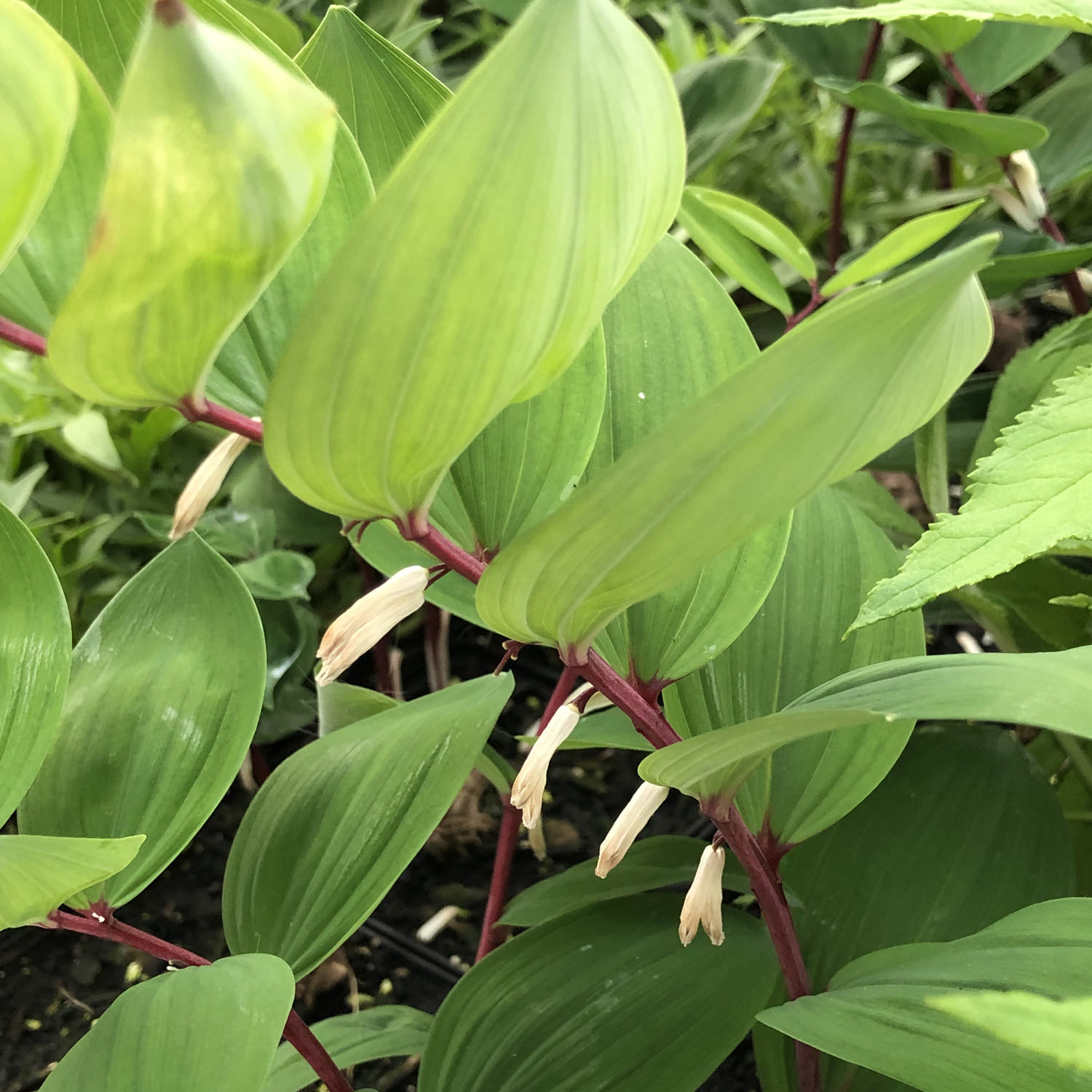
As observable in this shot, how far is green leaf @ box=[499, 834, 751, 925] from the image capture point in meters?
0.44

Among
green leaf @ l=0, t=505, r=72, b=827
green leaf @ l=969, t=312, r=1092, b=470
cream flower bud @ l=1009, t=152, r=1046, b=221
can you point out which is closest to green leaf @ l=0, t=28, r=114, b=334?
green leaf @ l=0, t=505, r=72, b=827

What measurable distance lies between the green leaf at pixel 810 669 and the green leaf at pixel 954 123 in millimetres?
262

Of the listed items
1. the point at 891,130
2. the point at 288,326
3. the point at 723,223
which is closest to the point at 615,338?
the point at 288,326

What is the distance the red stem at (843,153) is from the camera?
2.18 feet

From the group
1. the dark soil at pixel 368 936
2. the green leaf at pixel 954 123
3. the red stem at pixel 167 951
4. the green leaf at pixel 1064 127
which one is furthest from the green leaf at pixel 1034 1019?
the green leaf at pixel 1064 127

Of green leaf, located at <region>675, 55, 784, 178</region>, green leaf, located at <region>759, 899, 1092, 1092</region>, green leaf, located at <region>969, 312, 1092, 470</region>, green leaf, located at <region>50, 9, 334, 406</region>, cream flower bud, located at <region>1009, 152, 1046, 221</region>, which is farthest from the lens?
green leaf, located at <region>675, 55, 784, 178</region>

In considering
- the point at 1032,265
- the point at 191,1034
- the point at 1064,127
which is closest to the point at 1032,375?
the point at 1032,265

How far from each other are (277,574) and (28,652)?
0.31 m

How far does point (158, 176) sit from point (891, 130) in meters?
0.80

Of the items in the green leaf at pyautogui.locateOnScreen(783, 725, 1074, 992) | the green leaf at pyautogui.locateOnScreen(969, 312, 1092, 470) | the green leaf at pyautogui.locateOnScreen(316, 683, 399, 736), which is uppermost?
the green leaf at pyautogui.locateOnScreen(969, 312, 1092, 470)

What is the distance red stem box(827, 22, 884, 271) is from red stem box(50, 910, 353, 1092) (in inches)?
25.9

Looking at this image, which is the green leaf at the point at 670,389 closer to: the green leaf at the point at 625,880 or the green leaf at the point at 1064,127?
the green leaf at the point at 625,880

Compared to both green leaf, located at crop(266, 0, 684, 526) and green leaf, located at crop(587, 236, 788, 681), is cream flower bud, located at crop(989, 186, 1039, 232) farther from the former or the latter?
green leaf, located at crop(266, 0, 684, 526)

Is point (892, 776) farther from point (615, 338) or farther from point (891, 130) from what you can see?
point (891, 130)
